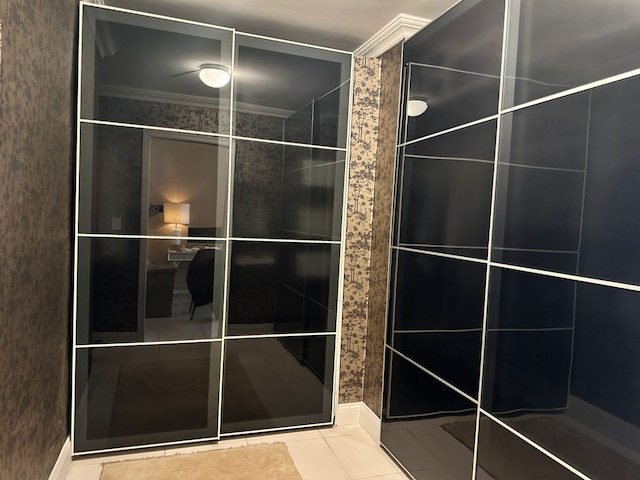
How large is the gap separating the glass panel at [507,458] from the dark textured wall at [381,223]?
3.20 feet

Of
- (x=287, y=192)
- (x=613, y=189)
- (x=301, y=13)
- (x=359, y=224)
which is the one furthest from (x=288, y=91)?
(x=613, y=189)

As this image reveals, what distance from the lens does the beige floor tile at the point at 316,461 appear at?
8.45ft

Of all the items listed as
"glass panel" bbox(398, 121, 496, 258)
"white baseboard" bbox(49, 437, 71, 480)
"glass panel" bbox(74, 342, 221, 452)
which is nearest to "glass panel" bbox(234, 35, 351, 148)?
"glass panel" bbox(398, 121, 496, 258)

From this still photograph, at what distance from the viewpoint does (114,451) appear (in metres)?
2.66

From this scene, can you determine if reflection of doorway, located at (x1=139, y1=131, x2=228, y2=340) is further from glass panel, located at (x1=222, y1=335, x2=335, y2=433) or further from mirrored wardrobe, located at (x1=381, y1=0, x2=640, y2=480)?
mirrored wardrobe, located at (x1=381, y1=0, x2=640, y2=480)

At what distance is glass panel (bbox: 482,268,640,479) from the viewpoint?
1.37 meters

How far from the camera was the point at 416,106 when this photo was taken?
8.60 ft

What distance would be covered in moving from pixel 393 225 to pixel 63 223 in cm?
188

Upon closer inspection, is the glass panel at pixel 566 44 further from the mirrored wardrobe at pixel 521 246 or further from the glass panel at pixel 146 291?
the glass panel at pixel 146 291

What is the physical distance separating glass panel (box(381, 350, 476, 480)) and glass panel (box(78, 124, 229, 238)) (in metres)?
1.45

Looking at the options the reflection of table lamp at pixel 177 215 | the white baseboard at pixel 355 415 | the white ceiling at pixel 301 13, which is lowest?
the white baseboard at pixel 355 415

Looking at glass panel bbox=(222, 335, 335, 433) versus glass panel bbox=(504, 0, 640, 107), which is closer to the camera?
glass panel bbox=(504, 0, 640, 107)

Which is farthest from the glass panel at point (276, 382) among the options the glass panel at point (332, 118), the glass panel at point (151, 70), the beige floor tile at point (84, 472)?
the glass panel at point (151, 70)

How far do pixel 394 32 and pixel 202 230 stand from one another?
68.6 inches
